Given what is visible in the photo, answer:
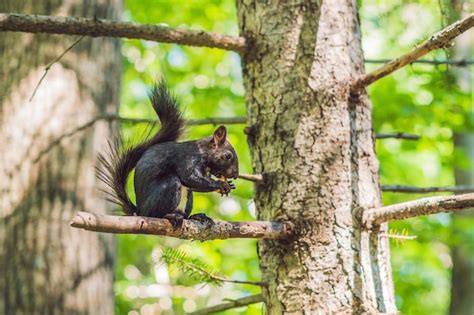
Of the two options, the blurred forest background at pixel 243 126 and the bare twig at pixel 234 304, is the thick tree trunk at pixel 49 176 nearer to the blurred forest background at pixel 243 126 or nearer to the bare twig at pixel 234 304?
the blurred forest background at pixel 243 126

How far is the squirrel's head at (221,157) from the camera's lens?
221 cm

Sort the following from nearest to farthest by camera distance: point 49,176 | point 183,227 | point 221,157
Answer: point 183,227
point 221,157
point 49,176

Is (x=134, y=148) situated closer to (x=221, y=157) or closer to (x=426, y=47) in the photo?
(x=221, y=157)

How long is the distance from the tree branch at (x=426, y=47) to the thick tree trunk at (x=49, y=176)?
5.48 feet

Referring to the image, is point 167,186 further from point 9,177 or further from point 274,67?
point 9,177

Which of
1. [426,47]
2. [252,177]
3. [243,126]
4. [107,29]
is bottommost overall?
[252,177]

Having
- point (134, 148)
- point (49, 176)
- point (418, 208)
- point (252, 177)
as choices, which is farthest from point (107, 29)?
point (49, 176)

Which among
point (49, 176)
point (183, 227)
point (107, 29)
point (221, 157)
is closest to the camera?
point (183, 227)

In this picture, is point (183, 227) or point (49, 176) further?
point (49, 176)

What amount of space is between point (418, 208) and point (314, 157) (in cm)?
43

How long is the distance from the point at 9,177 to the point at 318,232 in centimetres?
176

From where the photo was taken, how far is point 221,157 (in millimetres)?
2229

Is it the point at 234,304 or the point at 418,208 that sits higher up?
the point at 418,208

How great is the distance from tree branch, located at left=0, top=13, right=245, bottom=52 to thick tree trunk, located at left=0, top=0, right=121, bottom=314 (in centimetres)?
127
